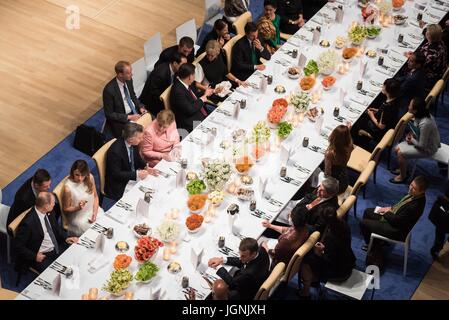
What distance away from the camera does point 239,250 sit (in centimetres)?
771

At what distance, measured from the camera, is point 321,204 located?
860 centimetres

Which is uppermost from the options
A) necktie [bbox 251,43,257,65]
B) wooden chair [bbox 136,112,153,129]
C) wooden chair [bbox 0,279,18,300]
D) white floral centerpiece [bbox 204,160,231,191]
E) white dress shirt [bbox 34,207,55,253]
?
white floral centerpiece [bbox 204,160,231,191]

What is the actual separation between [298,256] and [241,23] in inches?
188

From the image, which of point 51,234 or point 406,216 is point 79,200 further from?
point 406,216

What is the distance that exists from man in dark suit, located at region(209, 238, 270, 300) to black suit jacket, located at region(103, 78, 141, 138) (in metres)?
3.01

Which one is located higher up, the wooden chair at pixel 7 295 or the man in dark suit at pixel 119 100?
the man in dark suit at pixel 119 100

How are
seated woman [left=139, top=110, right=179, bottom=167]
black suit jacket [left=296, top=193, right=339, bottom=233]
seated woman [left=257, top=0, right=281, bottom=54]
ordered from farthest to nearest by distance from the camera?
seated woman [left=257, top=0, right=281, bottom=54] → seated woman [left=139, top=110, right=179, bottom=167] → black suit jacket [left=296, top=193, right=339, bottom=233]

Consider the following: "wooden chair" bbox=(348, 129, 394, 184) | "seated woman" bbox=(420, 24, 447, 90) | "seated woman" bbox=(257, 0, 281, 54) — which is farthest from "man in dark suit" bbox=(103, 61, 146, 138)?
"seated woman" bbox=(420, 24, 447, 90)

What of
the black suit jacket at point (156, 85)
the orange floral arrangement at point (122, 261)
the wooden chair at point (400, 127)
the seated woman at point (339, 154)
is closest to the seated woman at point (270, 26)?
the black suit jacket at point (156, 85)

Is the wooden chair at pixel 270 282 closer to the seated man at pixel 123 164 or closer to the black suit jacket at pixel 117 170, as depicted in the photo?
the seated man at pixel 123 164

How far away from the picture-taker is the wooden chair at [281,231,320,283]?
8062 millimetres

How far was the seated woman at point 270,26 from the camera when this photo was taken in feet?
37.8

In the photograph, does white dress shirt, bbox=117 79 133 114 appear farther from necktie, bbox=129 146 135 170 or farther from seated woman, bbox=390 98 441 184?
seated woman, bbox=390 98 441 184

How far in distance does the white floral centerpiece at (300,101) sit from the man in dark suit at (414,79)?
4.78 ft
